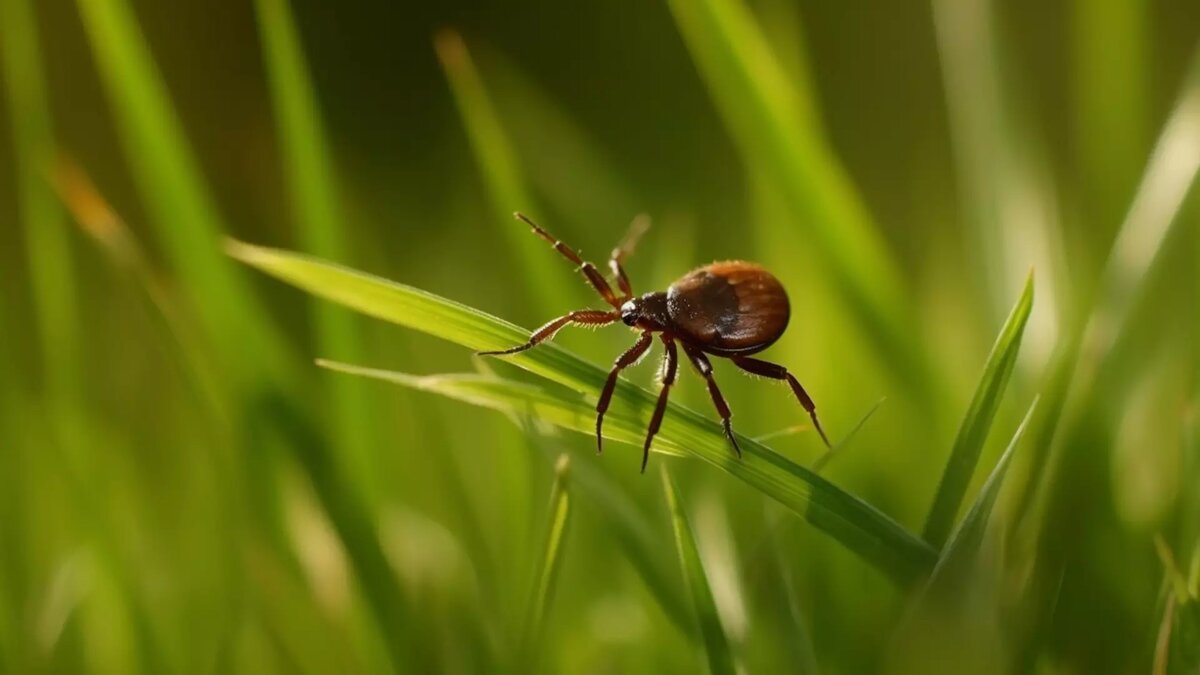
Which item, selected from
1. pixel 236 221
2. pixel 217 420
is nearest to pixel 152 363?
pixel 236 221

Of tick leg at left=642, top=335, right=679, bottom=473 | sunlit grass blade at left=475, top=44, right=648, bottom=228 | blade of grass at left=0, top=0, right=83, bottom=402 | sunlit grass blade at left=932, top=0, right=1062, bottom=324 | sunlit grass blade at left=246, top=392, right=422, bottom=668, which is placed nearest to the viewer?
tick leg at left=642, top=335, right=679, bottom=473

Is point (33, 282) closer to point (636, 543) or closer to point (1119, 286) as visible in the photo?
point (636, 543)

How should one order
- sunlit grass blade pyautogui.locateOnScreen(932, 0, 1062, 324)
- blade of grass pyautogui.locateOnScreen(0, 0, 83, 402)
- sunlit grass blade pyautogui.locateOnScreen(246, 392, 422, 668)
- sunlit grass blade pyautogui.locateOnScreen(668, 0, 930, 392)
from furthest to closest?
1. sunlit grass blade pyautogui.locateOnScreen(932, 0, 1062, 324)
2. blade of grass pyautogui.locateOnScreen(0, 0, 83, 402)
3. sunlit grass blade pyautogui.locateOnScreen(668, 0, 930, 392)
4. sunlit grass blade pyautogui.locateOnScreen(246, 392, 422, 668)

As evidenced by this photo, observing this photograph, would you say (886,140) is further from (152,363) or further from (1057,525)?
(1057,525)

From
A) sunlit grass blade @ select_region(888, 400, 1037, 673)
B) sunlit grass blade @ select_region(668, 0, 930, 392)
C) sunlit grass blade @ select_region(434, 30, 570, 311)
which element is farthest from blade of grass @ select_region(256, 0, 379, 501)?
sunlit grass blade @ select_region(888, 400, 1037, 673)

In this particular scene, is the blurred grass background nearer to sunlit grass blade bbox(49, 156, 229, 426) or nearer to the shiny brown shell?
sunlit grass blade bbox(49, 156, 229, 426)

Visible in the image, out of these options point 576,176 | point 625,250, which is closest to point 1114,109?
point 625,250

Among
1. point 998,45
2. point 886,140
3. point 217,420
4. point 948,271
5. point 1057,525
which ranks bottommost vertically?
point 217,420
